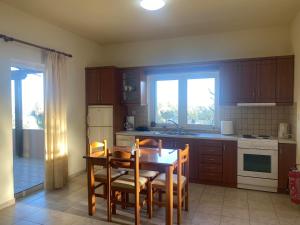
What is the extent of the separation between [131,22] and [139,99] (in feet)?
4.74

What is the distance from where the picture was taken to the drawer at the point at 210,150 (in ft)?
12.4

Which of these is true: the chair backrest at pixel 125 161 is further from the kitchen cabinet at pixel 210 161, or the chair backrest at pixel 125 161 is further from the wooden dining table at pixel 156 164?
the kitchen cabinet at pixel 210 161

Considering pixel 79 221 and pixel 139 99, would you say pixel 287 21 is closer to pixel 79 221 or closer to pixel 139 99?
pixel 139 99

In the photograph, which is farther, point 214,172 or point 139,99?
point 139,99

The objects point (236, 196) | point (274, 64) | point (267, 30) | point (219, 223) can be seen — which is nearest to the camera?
point (219, 223)

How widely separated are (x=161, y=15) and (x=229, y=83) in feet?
5.19

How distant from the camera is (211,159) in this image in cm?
384

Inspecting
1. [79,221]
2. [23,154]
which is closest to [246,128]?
[79,221]

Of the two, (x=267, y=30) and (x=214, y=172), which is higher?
(x=267, y=30)

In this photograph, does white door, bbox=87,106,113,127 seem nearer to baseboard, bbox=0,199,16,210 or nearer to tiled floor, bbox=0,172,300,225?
tiled floor, bbox=0,172,300,225

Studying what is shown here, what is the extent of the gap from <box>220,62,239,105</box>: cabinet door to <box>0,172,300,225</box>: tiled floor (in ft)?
4.85

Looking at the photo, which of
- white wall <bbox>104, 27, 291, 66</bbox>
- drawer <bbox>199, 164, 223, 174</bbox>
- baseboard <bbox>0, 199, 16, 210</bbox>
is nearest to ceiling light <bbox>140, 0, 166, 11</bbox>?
white wall <bbox>104, 27, 291, 66</bbox>

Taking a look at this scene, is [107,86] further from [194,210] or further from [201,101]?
[194,210]

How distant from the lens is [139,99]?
14.9 feet
